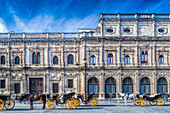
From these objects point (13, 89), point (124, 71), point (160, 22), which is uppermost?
point (160, 22)

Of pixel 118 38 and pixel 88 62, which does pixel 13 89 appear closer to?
pixel 88 62

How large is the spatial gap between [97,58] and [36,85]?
10493 millimetres

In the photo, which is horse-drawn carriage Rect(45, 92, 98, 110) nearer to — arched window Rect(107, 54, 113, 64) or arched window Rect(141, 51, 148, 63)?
arched window Rect(107, 54, 113, 64)

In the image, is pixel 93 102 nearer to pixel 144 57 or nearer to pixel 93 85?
pixel 93 85

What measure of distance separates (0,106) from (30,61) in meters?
12.0

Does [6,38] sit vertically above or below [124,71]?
above

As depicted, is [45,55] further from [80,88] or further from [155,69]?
[155,69]

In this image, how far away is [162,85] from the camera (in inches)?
1011

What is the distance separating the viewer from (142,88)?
25578 millimetres

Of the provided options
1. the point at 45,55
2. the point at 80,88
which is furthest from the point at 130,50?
the point at 45,55

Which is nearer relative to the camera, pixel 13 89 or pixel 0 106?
pixel 0 106

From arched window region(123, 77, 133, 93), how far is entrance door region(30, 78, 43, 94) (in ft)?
42.6

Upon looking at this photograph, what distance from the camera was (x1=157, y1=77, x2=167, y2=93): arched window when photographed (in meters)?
25.6

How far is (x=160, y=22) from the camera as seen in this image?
26.1 meters
